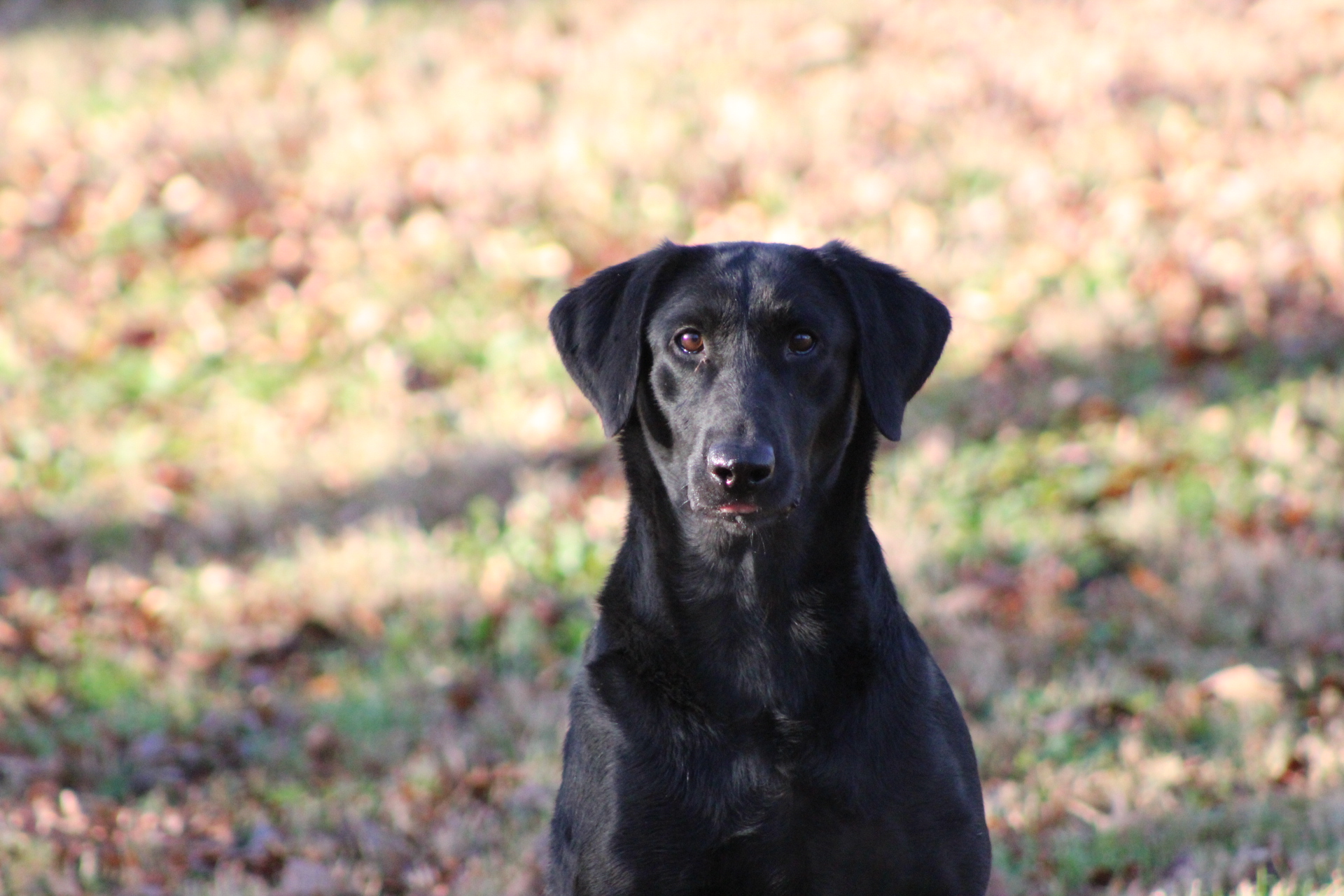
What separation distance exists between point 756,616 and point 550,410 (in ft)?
16.6

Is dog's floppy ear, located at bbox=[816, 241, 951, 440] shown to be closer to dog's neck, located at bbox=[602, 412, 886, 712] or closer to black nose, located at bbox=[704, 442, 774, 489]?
dog's neck, located at bbox=[602, 412, 886, 712]

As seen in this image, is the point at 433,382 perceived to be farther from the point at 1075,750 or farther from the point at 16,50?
the point at 16,50

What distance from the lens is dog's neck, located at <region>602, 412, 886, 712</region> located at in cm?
348

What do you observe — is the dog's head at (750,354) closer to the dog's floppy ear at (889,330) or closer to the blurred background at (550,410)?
the dog's floppy ear at (889,330)

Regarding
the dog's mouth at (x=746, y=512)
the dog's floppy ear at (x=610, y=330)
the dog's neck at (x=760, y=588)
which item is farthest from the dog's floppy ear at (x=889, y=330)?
the dog's floppy ear at (x=610, y=330)

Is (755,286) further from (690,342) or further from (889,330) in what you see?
(889,330)

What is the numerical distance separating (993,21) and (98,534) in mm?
9062

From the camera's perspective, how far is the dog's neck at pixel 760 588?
3.48 meters

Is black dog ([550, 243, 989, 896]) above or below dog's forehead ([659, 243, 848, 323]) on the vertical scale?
below

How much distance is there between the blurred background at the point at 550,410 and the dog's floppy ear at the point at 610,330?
174cm

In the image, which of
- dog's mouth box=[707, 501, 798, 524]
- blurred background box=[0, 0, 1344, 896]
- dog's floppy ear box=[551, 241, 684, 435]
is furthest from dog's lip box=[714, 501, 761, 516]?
blurred background box=[0, 0, 1344, 896]

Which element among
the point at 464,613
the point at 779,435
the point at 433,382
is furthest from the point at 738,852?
the point at 433,382

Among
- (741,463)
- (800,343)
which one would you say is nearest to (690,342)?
(800,343)

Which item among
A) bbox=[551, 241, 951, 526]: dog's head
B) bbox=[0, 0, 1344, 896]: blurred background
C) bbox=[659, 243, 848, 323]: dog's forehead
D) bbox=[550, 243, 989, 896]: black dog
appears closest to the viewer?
bbox=[550, 243, 989, 896]: black dog
